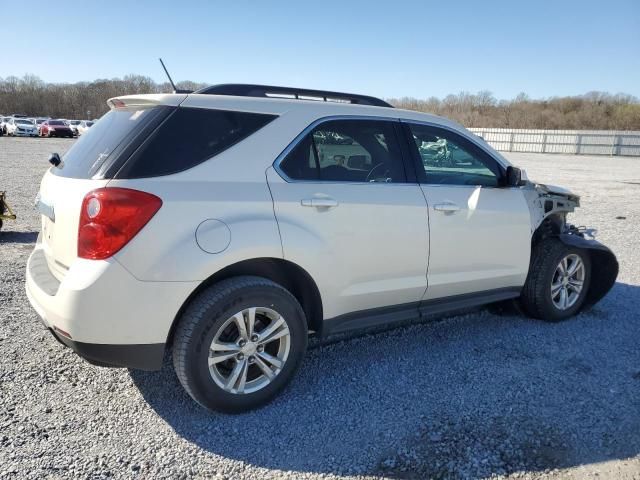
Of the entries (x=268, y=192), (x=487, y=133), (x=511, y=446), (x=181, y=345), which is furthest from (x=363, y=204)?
(x=487, y=133)

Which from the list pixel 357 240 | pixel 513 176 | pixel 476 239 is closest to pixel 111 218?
pixel 357 240

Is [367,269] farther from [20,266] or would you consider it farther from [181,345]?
[20,266]

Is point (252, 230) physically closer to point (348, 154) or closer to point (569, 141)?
point (348, 154)

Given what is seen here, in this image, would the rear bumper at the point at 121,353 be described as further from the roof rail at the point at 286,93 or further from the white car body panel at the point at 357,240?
the roof rail at the point at 286,93

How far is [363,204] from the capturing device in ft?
11.2

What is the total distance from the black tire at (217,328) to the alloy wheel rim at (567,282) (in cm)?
276

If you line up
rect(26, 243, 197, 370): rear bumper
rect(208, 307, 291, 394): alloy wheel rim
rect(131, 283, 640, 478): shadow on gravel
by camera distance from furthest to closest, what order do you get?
1. rect(208, 307, 291, 394): alloy wheel rim
2. rect(131, 283, 640, 478): shadow on gravel
3. rect(26, 243, 197, 370): rear bumper

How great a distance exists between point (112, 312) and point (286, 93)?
1861 mm

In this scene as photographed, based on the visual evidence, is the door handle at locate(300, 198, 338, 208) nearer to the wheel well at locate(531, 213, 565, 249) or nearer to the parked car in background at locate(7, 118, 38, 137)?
the wheel well at locate(531, 213, 565, 249)

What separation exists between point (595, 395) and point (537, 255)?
155cm

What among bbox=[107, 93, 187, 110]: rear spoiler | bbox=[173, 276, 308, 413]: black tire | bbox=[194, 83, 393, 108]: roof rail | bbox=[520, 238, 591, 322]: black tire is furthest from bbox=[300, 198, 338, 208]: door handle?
bbox=[520, 238, 591, 322]: black tire

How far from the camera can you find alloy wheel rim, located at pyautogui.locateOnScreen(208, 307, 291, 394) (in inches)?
119

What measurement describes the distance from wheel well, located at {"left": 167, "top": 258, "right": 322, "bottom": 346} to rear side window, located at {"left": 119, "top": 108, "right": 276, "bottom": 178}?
0.66 meters

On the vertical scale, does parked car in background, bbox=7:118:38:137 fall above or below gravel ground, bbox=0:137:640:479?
above
